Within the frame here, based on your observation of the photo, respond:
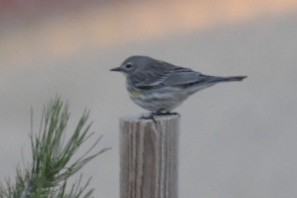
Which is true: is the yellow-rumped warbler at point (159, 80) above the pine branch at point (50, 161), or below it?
above

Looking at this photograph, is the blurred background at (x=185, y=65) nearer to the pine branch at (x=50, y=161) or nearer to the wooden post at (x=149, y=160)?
the wooden post at (x=149, y=160)

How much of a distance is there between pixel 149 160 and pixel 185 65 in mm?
7457

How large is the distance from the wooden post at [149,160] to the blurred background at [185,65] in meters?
4.50

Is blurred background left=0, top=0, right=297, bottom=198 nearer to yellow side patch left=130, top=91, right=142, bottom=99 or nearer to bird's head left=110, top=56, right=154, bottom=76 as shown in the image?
bird's head left=110, top=56, right=154, bottom=76

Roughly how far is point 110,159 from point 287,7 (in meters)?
3.99

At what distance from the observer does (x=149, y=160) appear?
3.07 m

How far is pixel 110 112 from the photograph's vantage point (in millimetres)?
9594

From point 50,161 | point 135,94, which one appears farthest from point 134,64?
point 50,161

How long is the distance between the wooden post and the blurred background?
4498 millimetres

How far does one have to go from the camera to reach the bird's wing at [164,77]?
5.04 metres

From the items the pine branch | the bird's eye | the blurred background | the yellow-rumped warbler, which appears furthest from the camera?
the blurred background

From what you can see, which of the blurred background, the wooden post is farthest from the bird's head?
the blurred background

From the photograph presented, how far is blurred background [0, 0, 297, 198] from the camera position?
27.9 feet

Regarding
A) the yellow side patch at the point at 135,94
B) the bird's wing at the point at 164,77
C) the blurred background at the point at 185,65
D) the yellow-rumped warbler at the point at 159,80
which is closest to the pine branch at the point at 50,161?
the yellow-rumped warbler at the point at 159,80
